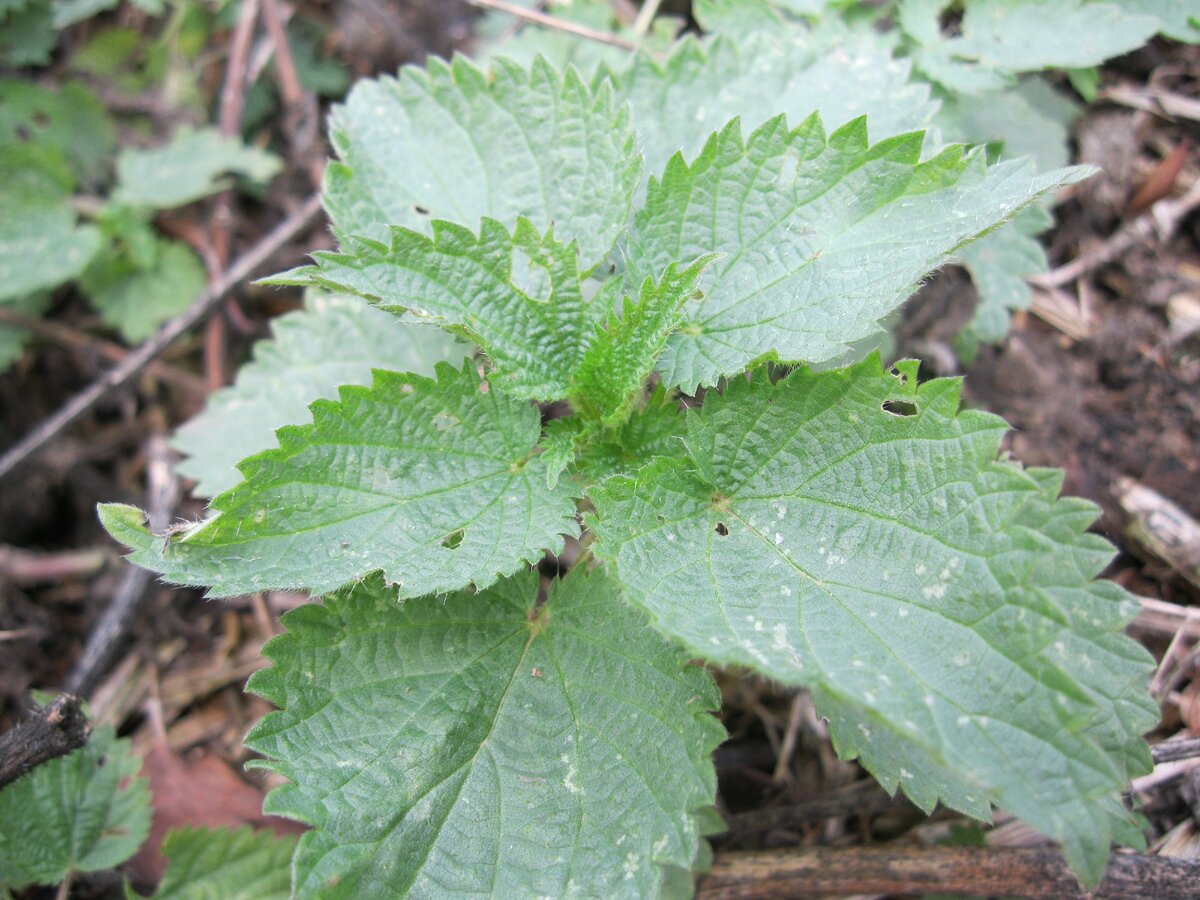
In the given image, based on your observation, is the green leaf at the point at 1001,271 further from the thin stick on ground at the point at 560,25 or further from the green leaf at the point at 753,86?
the thin stick on ground at the point at 560,25

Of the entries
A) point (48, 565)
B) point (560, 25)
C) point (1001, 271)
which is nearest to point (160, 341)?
point (48, 565)

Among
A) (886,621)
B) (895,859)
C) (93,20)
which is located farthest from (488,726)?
(93,20)

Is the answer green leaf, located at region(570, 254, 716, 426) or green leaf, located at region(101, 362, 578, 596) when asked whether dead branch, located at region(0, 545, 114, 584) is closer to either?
green leaf, located at region(101, 362, 578, 596)

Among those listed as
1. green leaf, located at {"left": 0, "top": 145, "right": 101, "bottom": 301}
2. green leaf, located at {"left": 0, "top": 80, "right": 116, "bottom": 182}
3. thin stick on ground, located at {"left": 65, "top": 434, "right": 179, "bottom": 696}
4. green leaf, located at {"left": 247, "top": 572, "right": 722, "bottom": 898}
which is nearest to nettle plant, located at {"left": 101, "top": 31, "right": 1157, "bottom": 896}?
green leaf, located at {"left": 247, "top": 572, "right": 722, "bottom": 898}

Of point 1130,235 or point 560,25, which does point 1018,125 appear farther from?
point 560,25

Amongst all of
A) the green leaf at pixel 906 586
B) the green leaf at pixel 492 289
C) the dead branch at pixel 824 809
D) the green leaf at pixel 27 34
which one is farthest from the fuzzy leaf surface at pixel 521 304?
the green leaf at pixel 27 34
